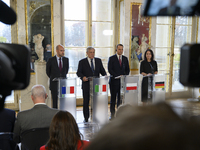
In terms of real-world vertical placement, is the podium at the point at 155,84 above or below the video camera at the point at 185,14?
below

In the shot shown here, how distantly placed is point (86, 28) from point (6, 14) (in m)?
6.75

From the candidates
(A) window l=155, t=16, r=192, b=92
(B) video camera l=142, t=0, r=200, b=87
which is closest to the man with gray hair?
(B) video camera l=142, t=0, r=200, b=87

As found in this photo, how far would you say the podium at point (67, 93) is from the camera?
482 centimetres

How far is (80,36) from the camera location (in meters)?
7.45

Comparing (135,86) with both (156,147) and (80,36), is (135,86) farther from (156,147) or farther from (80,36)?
(156,147)

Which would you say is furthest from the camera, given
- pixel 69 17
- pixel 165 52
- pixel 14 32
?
pixel 165 52

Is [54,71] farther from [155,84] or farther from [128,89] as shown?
[155,84]

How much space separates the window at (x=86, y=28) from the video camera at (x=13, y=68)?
6.78 metres

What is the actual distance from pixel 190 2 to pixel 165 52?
825 cm

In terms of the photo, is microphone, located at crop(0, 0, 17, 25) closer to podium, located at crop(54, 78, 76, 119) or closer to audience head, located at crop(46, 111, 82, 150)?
audience head, located at crop(46, 111, 82, 150)

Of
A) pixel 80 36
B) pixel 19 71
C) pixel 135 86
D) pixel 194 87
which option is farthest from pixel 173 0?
pixel 80 36

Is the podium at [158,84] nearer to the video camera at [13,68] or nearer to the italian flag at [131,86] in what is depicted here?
the italian flag at [131,86]

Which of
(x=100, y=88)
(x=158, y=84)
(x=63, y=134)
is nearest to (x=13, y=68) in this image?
(x=63, y=134)

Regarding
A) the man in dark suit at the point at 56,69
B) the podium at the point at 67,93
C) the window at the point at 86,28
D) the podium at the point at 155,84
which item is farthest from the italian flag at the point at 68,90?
the window at the point at 86,28
